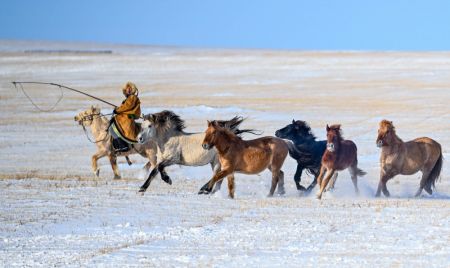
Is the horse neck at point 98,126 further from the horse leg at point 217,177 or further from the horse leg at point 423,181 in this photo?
the horse leg at point 423,181

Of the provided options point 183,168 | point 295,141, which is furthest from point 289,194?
point 183,168

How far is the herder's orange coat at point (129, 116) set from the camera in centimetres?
1709

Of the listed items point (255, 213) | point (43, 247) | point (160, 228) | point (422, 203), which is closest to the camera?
point (43, 247)

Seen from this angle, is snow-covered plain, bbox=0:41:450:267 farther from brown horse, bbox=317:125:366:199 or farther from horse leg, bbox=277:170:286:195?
brown horse, bbox=317:125:366:199

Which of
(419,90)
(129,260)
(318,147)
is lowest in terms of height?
(129,260)

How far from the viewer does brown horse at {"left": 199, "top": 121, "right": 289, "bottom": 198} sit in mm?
14523

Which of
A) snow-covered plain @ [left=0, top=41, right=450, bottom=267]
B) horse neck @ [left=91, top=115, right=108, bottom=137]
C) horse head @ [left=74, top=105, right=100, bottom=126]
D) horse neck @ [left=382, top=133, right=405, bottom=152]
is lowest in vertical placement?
snow-covered plain @ [left=0, top=41, right=450, bottom=267]

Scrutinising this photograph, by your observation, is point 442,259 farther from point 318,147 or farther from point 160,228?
point 318,147

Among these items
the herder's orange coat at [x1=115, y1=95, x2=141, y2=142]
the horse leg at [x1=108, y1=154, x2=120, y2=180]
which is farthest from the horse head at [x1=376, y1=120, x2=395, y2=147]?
the horse leg at [x1=108, y1=154, x2=120, y2=180]

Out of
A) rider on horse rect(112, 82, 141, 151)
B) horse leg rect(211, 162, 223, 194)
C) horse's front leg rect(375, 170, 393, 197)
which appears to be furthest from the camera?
rider on horse rect(112, 82, 141, 151)

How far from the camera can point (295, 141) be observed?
1631 centimetres

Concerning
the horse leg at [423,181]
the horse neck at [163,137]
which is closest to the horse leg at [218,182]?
the horse neck at [163,137]

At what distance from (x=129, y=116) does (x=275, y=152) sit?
10.5ft

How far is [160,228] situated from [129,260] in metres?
2.03
